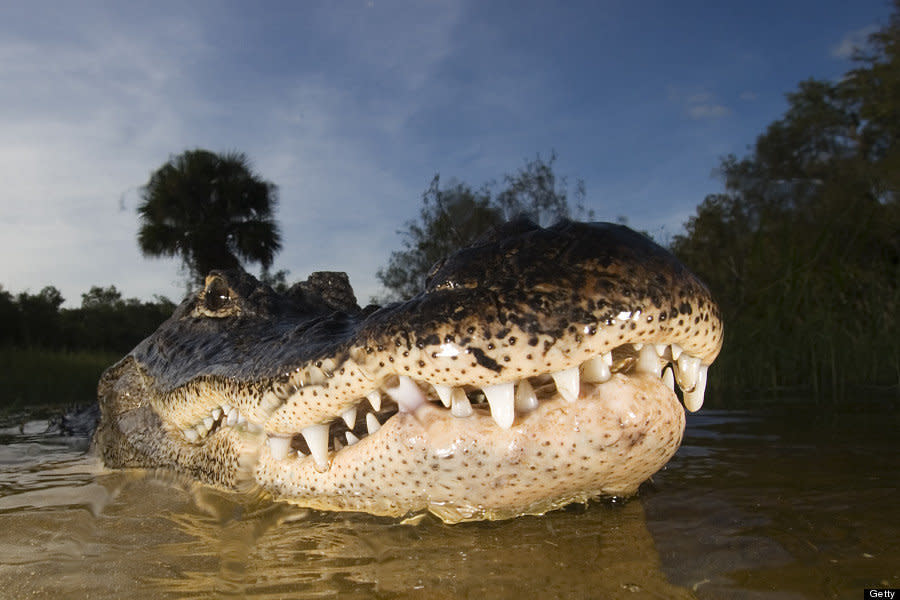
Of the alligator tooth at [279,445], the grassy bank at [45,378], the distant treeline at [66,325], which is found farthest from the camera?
the distant treeline at [66,325]

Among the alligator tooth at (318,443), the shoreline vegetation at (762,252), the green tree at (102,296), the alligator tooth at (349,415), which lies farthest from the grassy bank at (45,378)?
the green tree at (102,296)

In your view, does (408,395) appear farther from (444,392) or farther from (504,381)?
(504,381)

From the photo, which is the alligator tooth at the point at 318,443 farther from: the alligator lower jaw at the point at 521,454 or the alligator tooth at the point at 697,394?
the alligator tooth at the point at 697,394

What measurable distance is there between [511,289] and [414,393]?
1.30ft

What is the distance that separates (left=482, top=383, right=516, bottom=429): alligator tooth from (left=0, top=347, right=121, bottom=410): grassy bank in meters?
7.93

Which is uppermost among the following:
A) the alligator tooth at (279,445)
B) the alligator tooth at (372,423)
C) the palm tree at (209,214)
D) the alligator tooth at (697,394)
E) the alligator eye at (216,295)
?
the palm tree at (209,214)

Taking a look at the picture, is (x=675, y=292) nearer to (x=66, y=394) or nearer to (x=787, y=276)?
(x=787, y=276)

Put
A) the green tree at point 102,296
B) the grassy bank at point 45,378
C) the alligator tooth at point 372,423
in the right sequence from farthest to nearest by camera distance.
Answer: the green tree at point 102,296 → the grassy bank at point 45,378 → the alligator tooth at point 372,423

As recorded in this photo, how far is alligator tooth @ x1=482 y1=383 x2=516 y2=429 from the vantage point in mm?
1532

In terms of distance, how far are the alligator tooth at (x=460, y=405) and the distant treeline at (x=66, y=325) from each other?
1450 cm

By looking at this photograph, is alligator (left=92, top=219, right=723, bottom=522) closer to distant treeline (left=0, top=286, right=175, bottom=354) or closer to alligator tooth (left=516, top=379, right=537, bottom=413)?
alligator tooth (left=516, top=379, right=537, bottom=413)

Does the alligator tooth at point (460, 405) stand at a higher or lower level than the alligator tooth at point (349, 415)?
higher

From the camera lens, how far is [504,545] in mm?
1591

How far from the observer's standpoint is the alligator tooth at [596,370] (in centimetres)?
159
